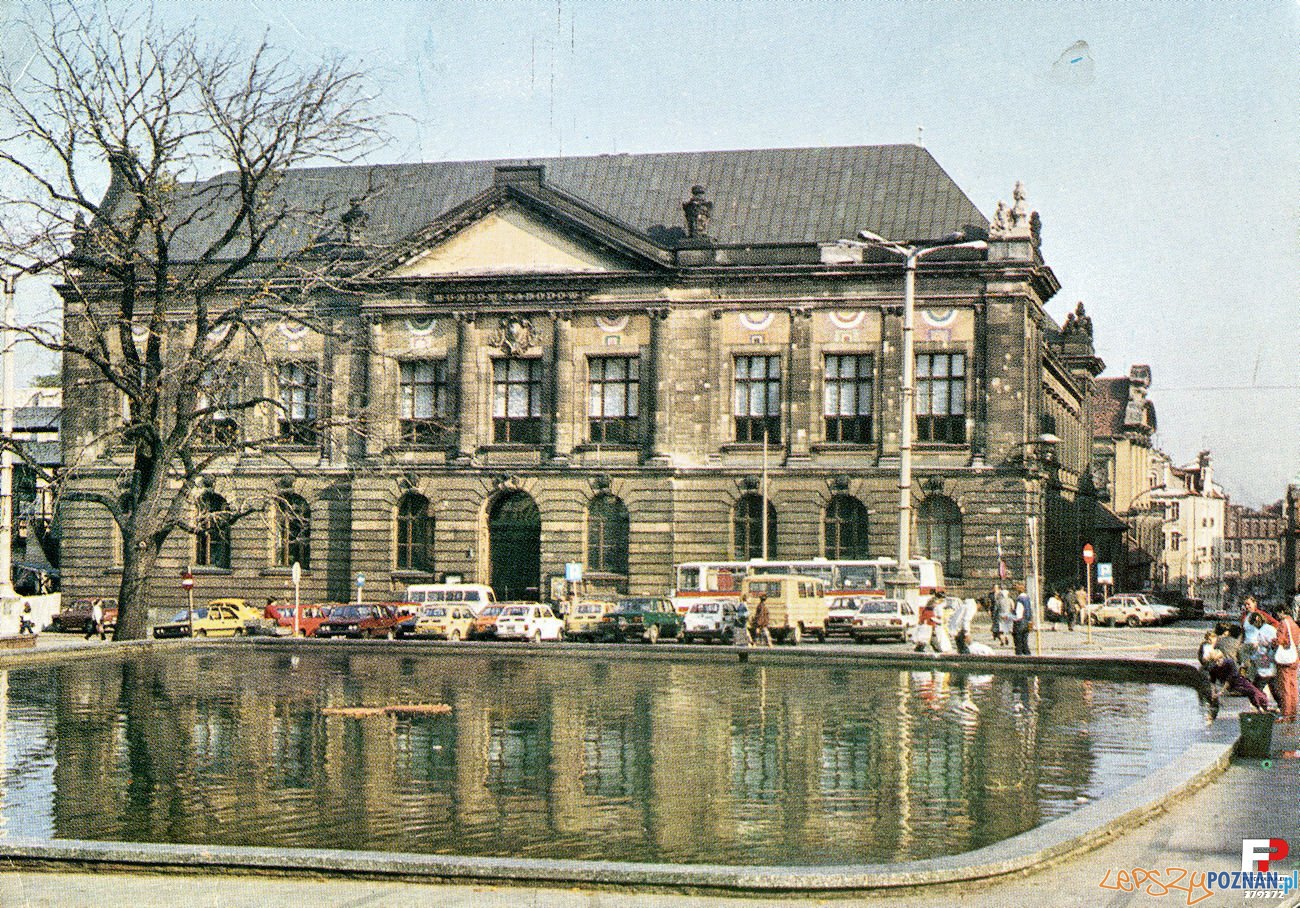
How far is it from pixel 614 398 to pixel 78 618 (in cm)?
2335

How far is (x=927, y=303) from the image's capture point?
62500 millimetres

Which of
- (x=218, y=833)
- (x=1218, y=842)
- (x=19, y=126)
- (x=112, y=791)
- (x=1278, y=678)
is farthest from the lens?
(x=19, y=126)

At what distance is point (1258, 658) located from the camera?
2442 centimetres

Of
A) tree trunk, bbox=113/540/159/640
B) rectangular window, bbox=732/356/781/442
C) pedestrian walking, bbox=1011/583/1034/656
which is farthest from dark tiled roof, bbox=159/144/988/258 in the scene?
pedestrian walking, bbox=1011/583/1034/656

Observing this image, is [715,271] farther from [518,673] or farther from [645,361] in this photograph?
[518,673]

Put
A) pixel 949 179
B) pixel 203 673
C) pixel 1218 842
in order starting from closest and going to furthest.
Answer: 1. pixel 1218 842
2. pixel 203 673
3. pixel 949 179

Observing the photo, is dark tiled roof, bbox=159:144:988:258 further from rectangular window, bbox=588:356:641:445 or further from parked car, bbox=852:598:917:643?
parked car, bbox=852:598:917:643

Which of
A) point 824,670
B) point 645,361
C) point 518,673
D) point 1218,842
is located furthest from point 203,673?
point 645,361

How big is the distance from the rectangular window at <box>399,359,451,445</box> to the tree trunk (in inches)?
923

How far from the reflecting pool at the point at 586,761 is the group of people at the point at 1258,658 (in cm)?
118

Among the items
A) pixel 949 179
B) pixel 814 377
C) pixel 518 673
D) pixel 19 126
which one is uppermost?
pixel 949 179

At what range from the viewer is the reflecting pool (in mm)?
14656

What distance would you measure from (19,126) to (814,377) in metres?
32.6

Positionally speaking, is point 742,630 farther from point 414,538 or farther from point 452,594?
point 414,538
